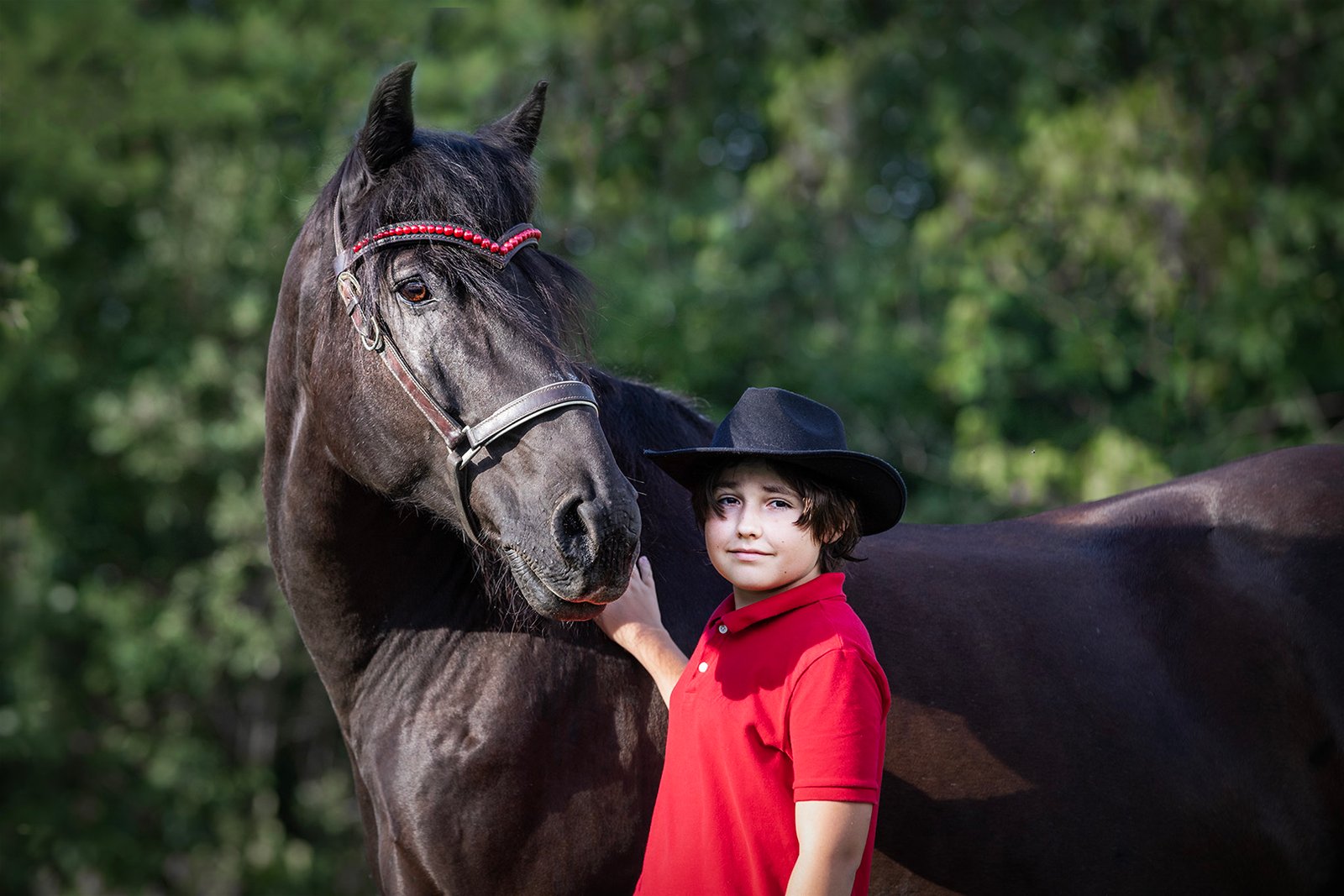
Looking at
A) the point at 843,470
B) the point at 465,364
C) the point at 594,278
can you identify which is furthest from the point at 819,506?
the point at 594,278

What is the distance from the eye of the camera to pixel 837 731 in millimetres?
1784

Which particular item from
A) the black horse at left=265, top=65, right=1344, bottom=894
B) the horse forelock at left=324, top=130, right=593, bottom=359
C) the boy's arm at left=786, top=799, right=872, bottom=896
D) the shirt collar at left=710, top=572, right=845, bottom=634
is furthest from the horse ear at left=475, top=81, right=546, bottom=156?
the boy's arm at left=786, top=799, right=872, bottom=896

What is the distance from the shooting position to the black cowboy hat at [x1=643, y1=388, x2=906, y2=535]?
2.01m

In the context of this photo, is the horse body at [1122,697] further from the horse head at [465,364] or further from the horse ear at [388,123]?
the horse ear at [388,123]

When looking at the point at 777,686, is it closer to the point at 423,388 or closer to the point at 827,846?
the point at 827,846

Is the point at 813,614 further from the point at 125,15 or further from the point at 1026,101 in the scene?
the point at 125,15

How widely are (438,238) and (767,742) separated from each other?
128 centimetres

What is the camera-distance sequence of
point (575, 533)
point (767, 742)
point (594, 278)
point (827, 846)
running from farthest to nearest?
point (594, 278) → point (575, 533) → point (767, 742) → point (827, 846)

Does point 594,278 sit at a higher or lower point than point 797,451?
higher

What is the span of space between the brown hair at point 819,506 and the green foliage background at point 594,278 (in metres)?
6.37

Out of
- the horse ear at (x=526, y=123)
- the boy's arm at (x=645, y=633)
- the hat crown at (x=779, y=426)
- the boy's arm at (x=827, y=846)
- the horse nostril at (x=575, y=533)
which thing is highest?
the horse ear at (x=526, y=123)

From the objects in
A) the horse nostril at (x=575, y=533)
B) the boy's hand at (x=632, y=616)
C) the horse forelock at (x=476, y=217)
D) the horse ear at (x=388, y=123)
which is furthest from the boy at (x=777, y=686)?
the horse ear at (x=388, y=123)

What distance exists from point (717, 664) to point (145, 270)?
9289 millimetres

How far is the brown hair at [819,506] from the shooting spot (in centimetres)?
203
